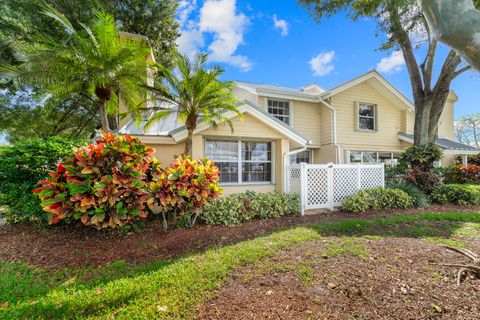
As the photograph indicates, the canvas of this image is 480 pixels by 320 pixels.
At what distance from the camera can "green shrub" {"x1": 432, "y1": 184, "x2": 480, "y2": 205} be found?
30.3 ft

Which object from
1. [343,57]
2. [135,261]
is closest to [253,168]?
[135,261]

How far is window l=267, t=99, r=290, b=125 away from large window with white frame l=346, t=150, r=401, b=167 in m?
4.29

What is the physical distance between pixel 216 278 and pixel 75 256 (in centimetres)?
314

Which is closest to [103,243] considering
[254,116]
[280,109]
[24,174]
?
[24,174]

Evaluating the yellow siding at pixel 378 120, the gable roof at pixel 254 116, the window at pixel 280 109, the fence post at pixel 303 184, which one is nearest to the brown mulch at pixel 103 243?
the fence post at pixel 303 184

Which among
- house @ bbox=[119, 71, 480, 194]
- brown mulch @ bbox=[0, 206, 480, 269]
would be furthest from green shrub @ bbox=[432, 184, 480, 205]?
brown mulch @ bbox=[0, 206, 480, 269]

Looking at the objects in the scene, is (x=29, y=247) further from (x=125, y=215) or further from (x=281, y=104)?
(x=281, y=104)

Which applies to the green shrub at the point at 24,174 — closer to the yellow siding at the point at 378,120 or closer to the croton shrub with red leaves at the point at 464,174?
the yellow siding at the point at 378,120

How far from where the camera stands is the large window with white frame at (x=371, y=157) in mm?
14102

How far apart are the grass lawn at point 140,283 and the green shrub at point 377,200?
2526 millimetres

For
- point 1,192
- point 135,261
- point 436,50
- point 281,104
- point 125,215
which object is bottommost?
point 135,261

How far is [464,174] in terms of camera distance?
38.3 ft

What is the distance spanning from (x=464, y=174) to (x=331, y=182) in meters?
8.75

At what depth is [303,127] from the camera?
13.3 metres
